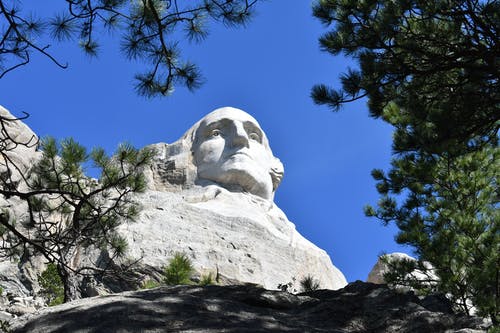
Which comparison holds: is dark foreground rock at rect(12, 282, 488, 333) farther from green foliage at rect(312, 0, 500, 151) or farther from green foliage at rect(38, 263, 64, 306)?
green foliage at rect(38, 263, 64, 306)

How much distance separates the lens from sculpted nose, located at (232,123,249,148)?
13.5 metres

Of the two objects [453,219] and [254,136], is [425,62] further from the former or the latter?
[254,136]

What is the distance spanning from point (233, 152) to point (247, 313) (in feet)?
28.3

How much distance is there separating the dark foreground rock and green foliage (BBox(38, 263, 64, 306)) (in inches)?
149

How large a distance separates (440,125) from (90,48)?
9.57 feet

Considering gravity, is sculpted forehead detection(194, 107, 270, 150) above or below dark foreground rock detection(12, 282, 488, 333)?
above

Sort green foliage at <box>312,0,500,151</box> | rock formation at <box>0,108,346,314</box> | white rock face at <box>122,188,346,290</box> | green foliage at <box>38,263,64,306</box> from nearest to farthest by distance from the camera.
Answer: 1. green foliage at <box>312,0,500,151</box>
2. green foliage at <box>38,263,64,306</box>
3. rock formation at <box>0,108,346,314</box>
4. white rock face at <box>122,188,346,290</box>

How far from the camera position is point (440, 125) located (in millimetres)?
6316

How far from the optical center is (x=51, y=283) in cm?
909

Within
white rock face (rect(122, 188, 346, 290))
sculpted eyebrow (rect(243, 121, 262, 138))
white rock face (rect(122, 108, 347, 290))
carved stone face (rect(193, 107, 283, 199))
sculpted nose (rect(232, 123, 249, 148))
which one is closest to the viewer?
white rock face (rect(122, 188, 346, 290))

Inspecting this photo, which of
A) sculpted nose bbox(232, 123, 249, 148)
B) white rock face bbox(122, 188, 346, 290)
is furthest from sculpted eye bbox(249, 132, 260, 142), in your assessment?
white rock face bbox(122, 188, 346, 290)

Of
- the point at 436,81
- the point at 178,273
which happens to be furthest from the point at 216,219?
the point at 436,81

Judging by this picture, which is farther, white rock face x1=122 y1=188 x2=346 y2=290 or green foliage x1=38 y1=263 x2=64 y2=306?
white rock face x1=122 y1=188 x2=346 y2=290

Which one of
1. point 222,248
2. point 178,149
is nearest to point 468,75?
point 222,248
